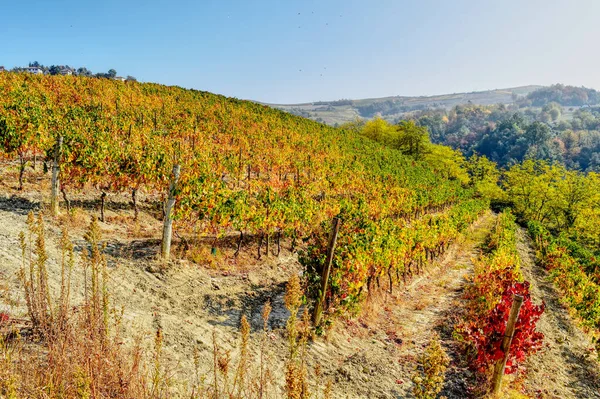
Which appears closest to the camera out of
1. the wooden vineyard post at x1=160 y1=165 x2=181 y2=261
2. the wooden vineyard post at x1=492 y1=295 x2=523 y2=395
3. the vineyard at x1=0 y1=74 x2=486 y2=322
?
the wooden vineyard post at x1=492 y1=295 x2=523 y2=395

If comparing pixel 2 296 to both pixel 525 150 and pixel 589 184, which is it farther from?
pixel 525 150

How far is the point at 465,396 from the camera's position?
7.06 m

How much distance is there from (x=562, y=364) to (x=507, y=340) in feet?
14.4

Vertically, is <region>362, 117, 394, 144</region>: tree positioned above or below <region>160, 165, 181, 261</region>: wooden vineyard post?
above

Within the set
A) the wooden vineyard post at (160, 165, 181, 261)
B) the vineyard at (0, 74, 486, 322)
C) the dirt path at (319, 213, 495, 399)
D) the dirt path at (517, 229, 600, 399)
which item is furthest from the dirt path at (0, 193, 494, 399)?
the dirt path at (517, 229, 600, 399)

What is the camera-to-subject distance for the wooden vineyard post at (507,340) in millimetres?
6168

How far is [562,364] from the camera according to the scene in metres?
9.06

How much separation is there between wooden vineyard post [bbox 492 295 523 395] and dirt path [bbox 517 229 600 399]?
1359 millimetres

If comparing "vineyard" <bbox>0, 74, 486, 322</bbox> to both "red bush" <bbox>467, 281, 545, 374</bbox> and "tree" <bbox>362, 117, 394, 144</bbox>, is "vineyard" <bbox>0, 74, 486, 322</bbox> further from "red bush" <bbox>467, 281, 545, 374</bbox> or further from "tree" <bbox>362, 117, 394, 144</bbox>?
"tree" <bbox>362, 117, 394, 144</bbox>

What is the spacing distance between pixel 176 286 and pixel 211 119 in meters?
25.3

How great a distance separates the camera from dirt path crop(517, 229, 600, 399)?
7.80 m

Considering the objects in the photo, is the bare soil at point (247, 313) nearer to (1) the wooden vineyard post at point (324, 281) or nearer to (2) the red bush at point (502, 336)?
(1) the wooden vineyard post at point (324, 281)

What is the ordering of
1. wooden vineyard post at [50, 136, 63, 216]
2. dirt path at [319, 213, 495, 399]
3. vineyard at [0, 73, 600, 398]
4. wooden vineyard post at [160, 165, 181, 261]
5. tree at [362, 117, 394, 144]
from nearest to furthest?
vineyard at [0, 73, 600, 398] → dirt path at [319, 213, 495, 399] → wooden vineyard post at [160, 165, 181, 261] → wooden vineyard post at [50, 136, 63, 216] → tree at [362, 117, 394, 144]

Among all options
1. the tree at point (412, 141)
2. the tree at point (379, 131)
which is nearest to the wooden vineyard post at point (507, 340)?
the tree at point (412, 141)
